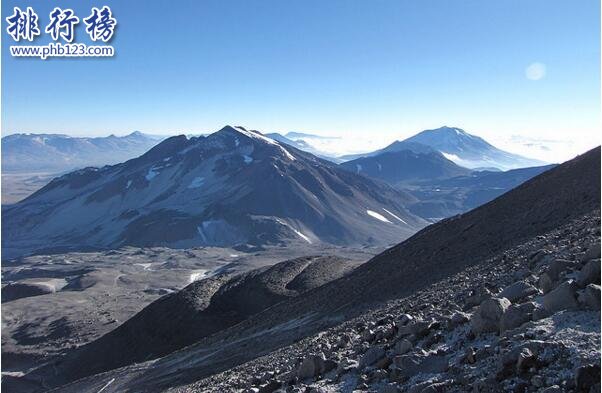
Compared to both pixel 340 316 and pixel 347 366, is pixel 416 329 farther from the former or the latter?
pixel 340 316

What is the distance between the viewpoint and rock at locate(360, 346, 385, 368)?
37.0ft

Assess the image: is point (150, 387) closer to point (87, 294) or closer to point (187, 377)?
→ point (187, 377)

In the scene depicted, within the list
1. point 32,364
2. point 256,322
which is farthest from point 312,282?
point 32,364

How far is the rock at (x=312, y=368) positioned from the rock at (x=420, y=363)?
9.19 ft

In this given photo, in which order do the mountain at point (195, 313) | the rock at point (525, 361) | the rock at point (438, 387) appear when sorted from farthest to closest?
the mountain at point (195, 313) < the rock at point (438, 387) < the rock at point (525, 361)

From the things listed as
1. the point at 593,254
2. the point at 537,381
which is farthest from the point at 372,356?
the point at 593,254

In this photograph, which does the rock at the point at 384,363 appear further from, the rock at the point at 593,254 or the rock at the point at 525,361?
the rock at the point at 593,254

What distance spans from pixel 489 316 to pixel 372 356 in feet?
9.21

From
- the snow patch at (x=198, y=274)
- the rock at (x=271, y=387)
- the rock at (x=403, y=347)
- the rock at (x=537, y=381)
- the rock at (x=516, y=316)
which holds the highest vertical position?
the rock at (x=516, y=316)

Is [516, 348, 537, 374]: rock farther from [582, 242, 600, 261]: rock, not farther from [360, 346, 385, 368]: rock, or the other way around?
[582, 242, 600, 261]: rock

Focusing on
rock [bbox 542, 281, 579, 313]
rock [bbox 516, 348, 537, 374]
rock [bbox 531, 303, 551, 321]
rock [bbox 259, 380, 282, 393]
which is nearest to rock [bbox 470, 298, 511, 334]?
rock [bbox 531, 303, 551, 321]

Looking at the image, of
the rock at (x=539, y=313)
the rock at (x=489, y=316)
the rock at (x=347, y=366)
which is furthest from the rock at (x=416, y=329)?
the rock at (x=539, y=313)

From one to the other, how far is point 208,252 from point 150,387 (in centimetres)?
14479

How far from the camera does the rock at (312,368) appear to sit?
40.1ft
